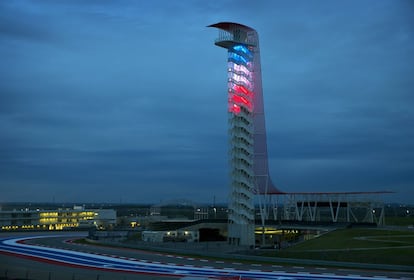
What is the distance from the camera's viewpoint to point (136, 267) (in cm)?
4716

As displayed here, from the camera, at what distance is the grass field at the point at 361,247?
47987 millimetres

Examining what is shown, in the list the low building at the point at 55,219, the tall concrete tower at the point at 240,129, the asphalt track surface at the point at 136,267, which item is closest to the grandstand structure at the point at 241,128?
the tall concrete tower at the point at 240,129

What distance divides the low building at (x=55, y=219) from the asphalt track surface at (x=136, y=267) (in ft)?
216

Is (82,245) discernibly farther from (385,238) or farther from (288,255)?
(385,238)

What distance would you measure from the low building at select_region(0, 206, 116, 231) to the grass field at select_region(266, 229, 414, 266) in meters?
74.9

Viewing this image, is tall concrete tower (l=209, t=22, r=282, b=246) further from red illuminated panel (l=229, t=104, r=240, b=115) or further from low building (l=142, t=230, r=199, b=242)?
low building (l=142, t=230, r=199, b=242)

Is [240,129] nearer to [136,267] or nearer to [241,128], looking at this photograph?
[241,128]

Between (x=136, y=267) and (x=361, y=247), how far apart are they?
23.0 metres

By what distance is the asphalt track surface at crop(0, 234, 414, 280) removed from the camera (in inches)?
1598

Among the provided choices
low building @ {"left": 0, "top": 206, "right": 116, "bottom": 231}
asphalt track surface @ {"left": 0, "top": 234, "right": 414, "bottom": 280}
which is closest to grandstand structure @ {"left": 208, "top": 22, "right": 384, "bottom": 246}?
asphalt track surface @ {"left": 0, "top": 234, "right": 414, "bottom": 280}

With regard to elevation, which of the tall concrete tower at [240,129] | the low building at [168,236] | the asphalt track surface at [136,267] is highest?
the tall concrete tower at [240,129]

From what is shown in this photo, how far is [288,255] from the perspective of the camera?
A: 52844mm

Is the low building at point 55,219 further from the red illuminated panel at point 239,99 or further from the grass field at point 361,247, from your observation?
the grass field at point 361,247

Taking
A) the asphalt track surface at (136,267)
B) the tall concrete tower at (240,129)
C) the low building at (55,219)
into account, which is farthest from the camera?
the low building at (55,219)
